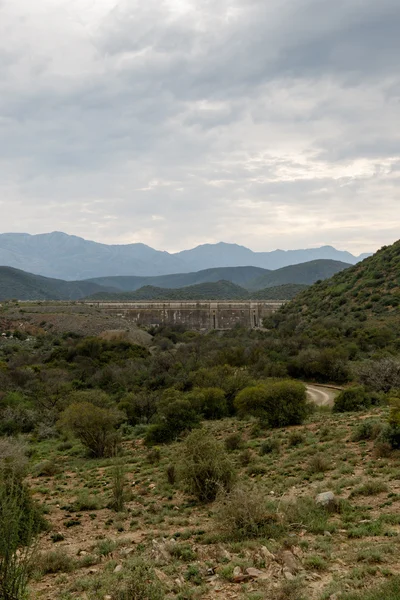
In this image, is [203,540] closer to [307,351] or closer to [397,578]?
[397,578]

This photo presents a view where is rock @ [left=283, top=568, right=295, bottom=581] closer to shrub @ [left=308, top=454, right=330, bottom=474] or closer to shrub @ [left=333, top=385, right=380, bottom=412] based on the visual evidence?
shrub @ [left=308, top=454, right=330, bottom=474]

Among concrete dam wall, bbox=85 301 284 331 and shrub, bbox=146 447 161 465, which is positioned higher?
concrete dam wall, bbox=85 301 284 331

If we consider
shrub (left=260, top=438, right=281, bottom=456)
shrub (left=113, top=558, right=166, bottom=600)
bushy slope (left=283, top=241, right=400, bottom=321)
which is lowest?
shrub (left=260, top=438, right=281, bottom=456)

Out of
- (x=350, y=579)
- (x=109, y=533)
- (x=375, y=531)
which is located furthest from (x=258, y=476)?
(x=350, y=579)

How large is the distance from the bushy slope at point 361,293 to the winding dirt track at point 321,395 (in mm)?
19699

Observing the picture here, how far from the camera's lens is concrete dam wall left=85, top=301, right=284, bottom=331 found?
99750 mm

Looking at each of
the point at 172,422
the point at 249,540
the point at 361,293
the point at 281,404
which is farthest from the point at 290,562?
the point at 361,293

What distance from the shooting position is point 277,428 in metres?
25.0

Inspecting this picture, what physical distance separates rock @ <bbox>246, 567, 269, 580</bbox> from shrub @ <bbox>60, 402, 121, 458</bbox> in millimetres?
17376

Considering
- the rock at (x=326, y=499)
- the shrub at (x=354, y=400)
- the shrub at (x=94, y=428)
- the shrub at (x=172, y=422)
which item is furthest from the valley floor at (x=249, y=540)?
the shrub at (x=354, y=400)

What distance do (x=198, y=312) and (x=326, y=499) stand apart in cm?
9055

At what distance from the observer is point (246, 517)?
423 inches

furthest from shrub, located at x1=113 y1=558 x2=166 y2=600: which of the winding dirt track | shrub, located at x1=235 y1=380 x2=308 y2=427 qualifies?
the winding dirt track

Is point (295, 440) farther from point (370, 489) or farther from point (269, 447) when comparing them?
point (370, 489)
